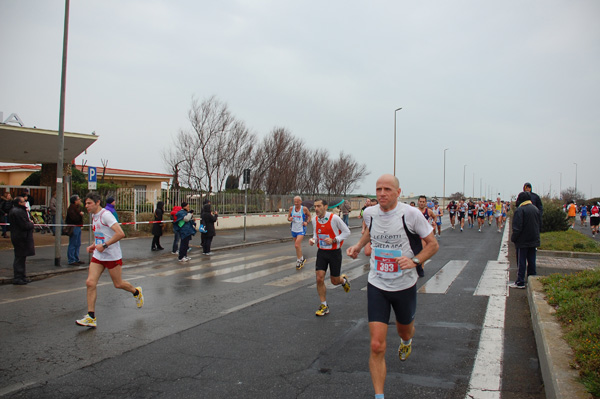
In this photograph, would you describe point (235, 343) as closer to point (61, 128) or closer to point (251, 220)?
point (61, 128)

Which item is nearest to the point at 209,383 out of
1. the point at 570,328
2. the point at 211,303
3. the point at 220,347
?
the point at 220,347

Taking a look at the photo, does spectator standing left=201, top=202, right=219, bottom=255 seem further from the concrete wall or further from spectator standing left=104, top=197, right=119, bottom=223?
the concrete wall

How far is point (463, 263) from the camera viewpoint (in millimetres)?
12039

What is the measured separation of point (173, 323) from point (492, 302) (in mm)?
5094

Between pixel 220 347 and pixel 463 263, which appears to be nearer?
pixel 220 347

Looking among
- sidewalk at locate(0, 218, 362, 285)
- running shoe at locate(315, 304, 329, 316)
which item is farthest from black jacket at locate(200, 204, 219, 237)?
running shoe at locate(315, 304, 329, 316)

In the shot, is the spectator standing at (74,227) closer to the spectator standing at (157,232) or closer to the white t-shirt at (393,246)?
the spectator standing at (157,232)

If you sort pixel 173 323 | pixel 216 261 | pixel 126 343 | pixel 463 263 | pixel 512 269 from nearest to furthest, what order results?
pixel 126 343 < pixel 173 323 < pixel 512 269 < pixel 463 263 < pixel 216 261

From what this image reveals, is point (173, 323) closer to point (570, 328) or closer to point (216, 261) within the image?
point (570, 328)

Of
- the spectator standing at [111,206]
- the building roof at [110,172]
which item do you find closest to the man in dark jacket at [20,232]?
the spectator standing at [111,206]

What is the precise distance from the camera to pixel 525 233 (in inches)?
325

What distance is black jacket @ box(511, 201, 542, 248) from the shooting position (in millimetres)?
8180

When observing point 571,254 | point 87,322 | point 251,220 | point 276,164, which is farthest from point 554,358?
point 276,164

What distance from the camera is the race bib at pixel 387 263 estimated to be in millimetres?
3887
